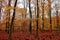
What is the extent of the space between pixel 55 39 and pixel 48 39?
41.7 inches

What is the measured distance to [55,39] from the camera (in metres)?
21.0

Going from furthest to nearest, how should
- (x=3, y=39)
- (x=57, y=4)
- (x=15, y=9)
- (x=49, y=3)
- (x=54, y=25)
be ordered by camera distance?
(x=54, y=25) < (x=57, y=4) < (x=49, y=3) < (x=3, y=39) < (x=15, y=9)

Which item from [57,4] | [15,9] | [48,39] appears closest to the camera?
[15,9]

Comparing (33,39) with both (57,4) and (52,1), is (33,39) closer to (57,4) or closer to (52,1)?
(52,1)

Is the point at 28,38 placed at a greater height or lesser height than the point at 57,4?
lesser

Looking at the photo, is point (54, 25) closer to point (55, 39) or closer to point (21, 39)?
point (55, 39)

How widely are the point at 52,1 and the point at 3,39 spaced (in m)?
12.7

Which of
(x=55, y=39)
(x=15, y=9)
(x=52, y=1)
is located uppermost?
(x=52, y=1)

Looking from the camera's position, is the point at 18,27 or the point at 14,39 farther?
the point at 18,27

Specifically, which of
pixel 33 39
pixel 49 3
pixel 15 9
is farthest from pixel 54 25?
pixel 15 9

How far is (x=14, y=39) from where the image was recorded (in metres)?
Result: 19.7

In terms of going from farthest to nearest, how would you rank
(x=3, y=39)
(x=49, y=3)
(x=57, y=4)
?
(x=57, y=4) < (x=49, y=3) < (x=3, y=39)

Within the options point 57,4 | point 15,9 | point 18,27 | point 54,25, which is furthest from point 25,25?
point 15,9

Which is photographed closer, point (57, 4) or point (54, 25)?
point (57, 4)
